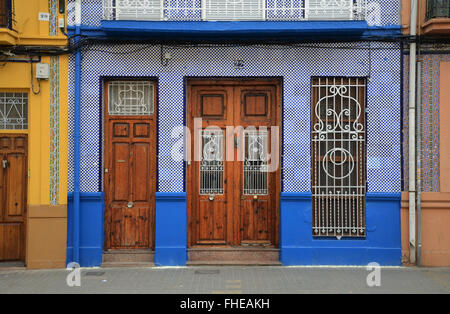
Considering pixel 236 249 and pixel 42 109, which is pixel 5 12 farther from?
pixel 236 249

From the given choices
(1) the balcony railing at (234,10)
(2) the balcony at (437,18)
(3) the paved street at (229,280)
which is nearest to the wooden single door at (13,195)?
(3) the paved street at (229,280)

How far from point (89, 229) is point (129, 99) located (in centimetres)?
239

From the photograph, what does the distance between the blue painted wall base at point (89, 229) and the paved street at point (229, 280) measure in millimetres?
249

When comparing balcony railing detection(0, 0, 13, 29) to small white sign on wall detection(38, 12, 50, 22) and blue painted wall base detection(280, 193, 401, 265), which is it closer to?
small white sign on wall detection(38, 12, 50, 22)

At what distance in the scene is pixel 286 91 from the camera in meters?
8.91

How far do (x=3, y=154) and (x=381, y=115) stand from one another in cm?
664

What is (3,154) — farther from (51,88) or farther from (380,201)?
(380,201)

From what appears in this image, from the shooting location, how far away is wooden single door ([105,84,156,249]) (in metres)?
9.04

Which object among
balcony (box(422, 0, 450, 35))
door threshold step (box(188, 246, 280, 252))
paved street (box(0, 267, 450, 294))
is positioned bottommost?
paved street (box(0, 267, 450, 294))

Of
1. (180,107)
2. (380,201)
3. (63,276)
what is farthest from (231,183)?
(63,276)

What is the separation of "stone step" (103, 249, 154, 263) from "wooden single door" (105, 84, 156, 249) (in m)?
0.13

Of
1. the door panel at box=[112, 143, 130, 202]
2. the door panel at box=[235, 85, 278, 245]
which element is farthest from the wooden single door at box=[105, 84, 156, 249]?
the door panel at box=[235, 85, 278, 245]

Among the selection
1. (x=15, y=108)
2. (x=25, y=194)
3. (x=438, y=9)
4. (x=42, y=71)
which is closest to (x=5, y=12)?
(x=42, y=71)

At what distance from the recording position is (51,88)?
28.9ft
